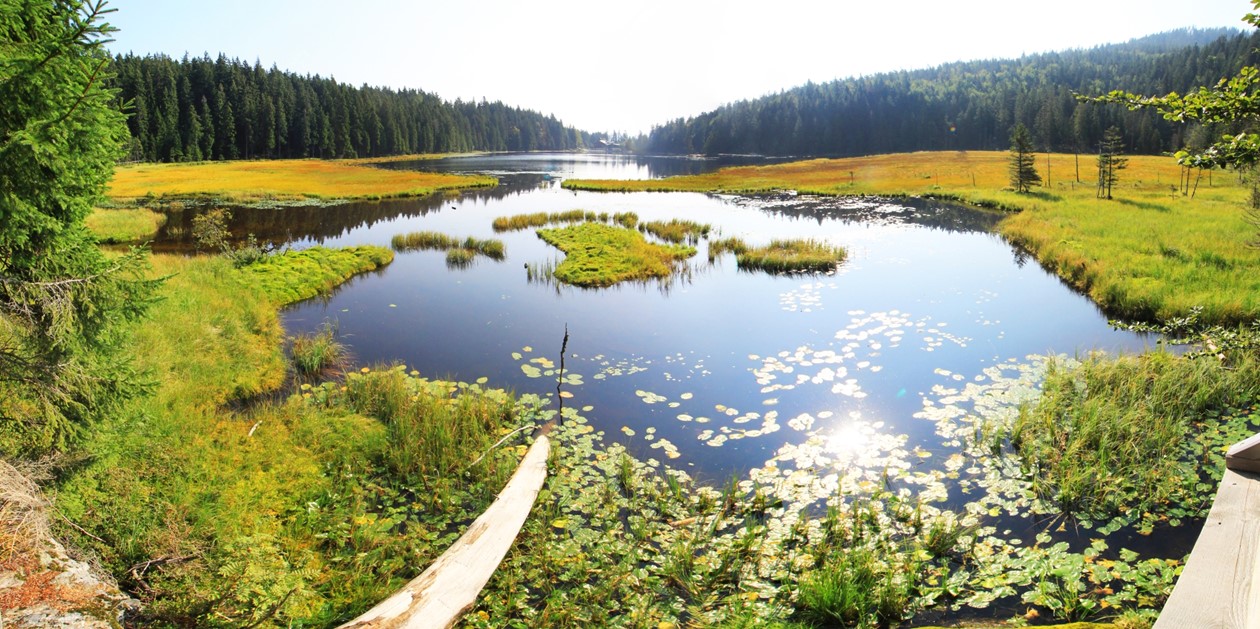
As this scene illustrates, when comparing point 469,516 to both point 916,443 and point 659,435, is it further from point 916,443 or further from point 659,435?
point 916,443

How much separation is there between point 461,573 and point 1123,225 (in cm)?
3541

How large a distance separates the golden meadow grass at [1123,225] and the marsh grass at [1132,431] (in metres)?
6.18

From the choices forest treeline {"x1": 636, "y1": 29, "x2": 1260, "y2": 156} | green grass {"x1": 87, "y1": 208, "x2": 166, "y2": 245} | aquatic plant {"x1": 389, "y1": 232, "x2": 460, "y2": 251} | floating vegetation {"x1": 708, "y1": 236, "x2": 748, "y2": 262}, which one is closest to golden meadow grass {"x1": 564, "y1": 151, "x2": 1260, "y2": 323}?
floating vegetation {"x1": 708, "y1": 236, "x2": 748, "y2": 262}

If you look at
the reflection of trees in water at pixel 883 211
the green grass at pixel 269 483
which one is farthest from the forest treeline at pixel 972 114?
the green grass at pixel 269 483

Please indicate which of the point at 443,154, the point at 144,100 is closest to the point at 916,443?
the point at 144,100

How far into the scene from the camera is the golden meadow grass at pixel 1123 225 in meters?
18.2

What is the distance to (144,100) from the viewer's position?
86.8 metres

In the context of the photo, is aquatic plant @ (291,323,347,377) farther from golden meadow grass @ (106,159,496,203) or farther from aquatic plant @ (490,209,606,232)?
golden meadow grass @ (106,159,496,203)

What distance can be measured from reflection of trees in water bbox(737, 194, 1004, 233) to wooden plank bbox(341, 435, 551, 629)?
117ft

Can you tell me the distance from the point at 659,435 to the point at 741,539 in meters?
3.42

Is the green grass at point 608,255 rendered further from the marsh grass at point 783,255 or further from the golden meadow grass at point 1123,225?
the golden meadow grass at point 1123,225

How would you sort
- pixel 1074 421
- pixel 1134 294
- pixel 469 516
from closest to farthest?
1. pixel 469 516
2. pixel 1074 421
3. pixel 1134 294

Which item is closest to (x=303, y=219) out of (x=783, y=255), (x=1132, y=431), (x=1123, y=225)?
(x=783, y=255)

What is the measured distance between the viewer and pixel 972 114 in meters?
140
